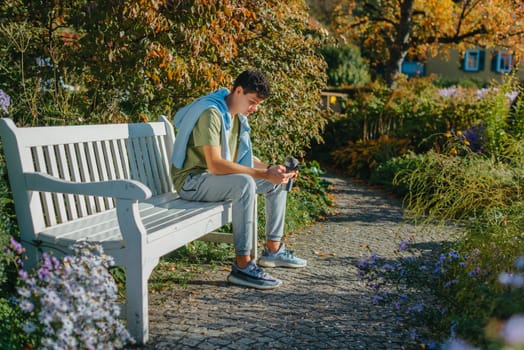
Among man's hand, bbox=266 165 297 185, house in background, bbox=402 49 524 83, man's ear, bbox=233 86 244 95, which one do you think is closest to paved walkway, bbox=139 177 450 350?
man's hand, bbox=266 165 297 185

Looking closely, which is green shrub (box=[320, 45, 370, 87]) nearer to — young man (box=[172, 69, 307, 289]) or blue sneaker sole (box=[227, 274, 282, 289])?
young man (box=[172, 69, 307, 289])

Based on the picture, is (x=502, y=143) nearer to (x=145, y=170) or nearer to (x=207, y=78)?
(x=207, y=78)

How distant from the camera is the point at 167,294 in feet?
13.0

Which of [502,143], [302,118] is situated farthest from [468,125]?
[302,118]

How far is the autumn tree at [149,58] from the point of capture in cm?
465

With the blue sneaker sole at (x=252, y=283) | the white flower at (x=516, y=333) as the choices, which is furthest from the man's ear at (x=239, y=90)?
the white flower at (x=516, y=333)

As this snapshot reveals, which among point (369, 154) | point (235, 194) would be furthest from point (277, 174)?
point (369, 154)

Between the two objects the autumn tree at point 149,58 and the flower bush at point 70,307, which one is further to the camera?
the autumn tree at point 149,58

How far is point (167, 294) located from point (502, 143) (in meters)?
6.00

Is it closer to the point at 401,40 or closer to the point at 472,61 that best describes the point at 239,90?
the point at 401,40

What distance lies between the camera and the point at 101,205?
3.82m

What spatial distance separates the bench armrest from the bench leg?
35 cm

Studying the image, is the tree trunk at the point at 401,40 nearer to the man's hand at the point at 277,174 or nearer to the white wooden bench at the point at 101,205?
the man's hand at the point at 277,174

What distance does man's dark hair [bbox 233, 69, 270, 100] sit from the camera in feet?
13.2
